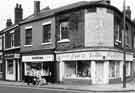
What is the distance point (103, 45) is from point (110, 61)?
6.08ft

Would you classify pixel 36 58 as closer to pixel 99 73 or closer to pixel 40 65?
pixel 40 65

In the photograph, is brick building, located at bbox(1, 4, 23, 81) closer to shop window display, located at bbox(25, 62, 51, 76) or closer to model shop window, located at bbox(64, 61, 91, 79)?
shop window display, located at bbox(25, 62, 51, 76)

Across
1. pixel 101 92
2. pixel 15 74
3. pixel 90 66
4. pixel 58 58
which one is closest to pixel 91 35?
pixel 90 66

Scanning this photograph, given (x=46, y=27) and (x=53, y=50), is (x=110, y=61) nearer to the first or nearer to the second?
(x=53, y=50)

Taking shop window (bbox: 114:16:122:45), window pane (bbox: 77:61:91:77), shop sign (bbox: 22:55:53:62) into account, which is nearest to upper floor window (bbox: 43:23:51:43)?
shop sign (bbox: 22:55:53:62)

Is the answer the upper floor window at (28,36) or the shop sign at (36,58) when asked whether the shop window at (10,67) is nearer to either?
the shop sign at (36,58)

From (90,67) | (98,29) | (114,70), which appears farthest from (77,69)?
(98,29)

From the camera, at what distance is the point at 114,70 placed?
2316cm

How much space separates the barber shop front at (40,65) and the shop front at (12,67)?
1.86m

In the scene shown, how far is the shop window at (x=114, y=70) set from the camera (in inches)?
883

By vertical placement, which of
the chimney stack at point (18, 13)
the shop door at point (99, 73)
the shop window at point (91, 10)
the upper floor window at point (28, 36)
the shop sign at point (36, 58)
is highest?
the chimney stack at point (18, 13)

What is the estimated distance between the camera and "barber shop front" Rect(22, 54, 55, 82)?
24.8m

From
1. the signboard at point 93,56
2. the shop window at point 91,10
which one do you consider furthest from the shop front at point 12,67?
the shop window at point 91,10

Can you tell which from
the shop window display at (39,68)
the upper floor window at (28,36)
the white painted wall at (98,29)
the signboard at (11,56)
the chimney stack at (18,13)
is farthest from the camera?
the chimney stack at (18,13)
